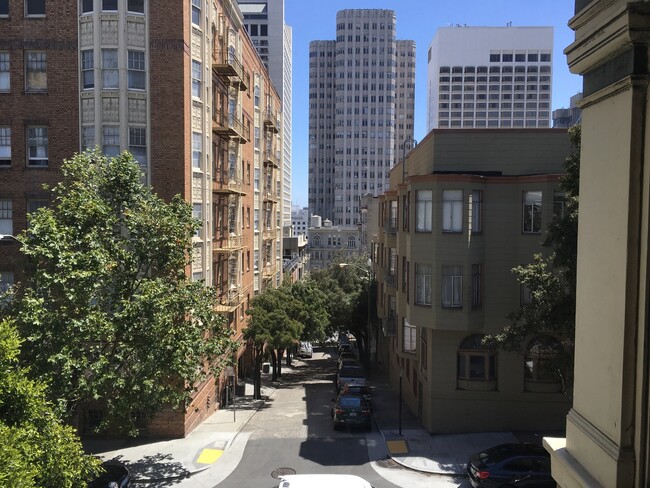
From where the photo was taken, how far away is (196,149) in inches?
1034

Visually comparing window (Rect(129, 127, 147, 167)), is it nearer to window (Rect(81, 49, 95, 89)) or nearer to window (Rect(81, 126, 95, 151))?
window (Rect(81, 126, 95, 151))

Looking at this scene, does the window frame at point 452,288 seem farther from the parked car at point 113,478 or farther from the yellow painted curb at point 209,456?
the parked car at point 113,478

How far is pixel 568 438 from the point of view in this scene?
4.94m

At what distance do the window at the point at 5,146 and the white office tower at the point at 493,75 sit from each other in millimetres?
149906

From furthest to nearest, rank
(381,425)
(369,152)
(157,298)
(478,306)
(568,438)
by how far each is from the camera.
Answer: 1. (369,152)
2. (381,425)
3. (478,306)
4. (157,298)
5. (568,438)

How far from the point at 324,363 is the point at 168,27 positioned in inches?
1361

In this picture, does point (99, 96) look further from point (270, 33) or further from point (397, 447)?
point (270, 33)

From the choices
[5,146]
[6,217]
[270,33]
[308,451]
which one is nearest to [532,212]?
[308,451]

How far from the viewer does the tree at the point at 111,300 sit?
622 inches

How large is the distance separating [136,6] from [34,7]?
4.65 metres

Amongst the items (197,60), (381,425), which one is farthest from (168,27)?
(381,425)

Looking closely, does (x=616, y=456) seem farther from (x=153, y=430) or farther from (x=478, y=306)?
(x=153, y=430)

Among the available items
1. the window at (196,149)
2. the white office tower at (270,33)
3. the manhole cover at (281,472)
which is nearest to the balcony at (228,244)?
the window at (196,149)

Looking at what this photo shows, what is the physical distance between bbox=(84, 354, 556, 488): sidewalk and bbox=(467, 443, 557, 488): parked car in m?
2.17
